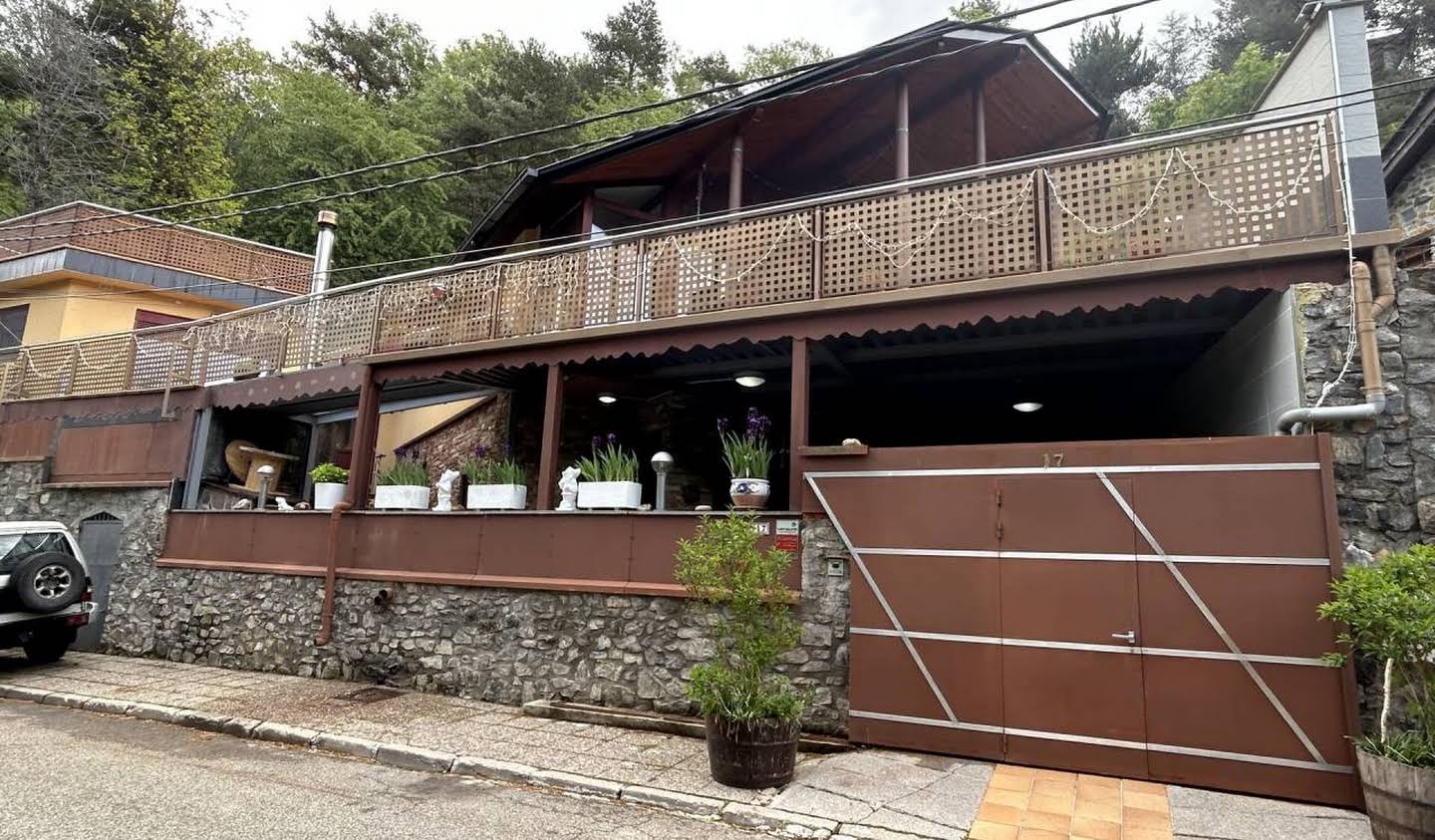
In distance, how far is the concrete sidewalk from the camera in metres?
4.75

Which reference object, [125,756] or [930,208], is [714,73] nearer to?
[930,208]

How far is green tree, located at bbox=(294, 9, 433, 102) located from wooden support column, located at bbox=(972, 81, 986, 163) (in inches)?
1037

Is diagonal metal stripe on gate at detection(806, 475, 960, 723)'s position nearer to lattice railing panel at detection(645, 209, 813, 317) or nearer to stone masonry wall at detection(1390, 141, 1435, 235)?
lattice railing panel at detection(645, 209, 813, 317)

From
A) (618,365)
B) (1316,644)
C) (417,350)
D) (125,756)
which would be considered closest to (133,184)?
(417,350)

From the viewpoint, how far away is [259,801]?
5059 mm

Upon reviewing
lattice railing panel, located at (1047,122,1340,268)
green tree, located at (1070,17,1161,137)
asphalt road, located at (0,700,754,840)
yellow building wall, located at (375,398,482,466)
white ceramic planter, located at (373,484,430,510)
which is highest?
green tree, located at (1070,17,1161,137)

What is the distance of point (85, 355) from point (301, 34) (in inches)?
845

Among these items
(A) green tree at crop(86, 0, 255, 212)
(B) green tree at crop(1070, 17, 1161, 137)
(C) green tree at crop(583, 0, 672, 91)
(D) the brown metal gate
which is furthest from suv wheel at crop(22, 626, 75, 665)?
(B) green tree at crop(1070, 17, 1161, 137)

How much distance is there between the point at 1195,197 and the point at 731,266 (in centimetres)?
440

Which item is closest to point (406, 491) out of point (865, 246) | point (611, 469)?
point (611, 469)

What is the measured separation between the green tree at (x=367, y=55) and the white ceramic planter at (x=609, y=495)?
27.4 m

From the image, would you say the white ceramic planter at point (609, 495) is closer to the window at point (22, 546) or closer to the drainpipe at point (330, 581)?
the drainpipe at point (330, 581)

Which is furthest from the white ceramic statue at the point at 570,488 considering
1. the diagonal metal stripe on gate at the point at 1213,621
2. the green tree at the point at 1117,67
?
the green tree at the point at 1117,67

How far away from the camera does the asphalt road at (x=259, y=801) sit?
4516 millimetres
